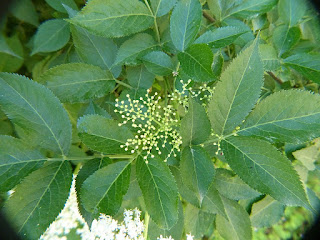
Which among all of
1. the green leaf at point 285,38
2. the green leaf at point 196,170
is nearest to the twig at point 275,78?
the green leaf at point 285,38

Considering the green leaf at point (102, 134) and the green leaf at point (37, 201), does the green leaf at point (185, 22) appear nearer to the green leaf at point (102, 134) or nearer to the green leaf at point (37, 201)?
the green leaf at point (102, 134)

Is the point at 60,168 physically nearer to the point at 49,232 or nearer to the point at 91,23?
the point at 91,23

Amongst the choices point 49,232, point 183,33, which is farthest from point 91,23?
point 49,232

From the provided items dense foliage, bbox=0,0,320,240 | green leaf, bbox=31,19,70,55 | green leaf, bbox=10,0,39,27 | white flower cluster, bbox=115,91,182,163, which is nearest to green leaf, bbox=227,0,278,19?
dense foliage, bbox=0,0,320,240

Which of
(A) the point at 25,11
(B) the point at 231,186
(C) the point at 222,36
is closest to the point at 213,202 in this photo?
(B) the point at 231,186

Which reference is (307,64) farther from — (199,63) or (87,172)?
(87,172)
